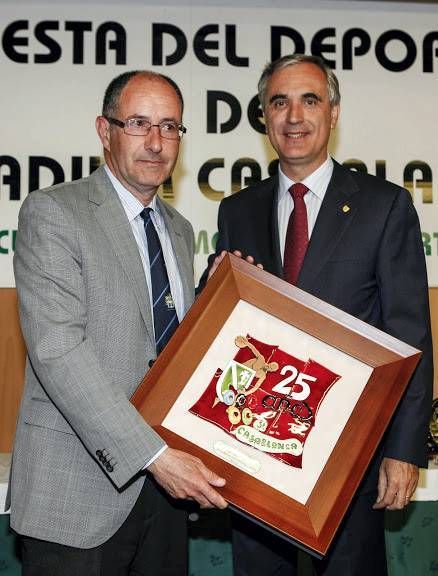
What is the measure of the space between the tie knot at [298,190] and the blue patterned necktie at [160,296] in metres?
0.48

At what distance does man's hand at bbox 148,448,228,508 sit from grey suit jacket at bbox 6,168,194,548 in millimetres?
42

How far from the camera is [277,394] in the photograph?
1.77m

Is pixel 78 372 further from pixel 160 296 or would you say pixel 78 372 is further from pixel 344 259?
pixel 344 259

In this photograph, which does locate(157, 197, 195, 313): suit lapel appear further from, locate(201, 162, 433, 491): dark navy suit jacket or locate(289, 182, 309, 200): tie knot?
locate(289, 182, 309, 200): tie knot

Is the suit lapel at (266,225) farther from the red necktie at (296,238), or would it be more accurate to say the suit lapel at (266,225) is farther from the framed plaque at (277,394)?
the framed plaque at (277,394)

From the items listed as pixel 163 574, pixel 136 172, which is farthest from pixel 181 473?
pixel 136 172

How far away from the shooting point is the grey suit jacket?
1693 mm

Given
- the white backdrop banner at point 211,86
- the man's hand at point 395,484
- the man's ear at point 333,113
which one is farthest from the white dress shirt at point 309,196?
the white backdrop banner at point 211,86

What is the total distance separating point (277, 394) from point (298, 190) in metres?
0.74

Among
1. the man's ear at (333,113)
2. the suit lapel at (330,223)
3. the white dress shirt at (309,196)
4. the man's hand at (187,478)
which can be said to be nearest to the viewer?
the man's hand at (187,478)

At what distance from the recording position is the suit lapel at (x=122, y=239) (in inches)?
73.0

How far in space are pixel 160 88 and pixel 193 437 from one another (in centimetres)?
94

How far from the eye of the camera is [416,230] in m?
2.14

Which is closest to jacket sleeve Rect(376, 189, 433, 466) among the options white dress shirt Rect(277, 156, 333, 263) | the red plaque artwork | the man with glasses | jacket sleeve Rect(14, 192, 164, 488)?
white dress shirt Rect(277, 156, 333, 263)
